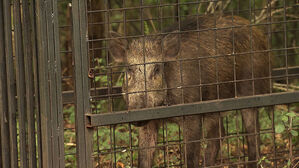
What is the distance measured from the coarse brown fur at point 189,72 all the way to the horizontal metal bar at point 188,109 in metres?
0.12

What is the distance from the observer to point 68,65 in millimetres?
9242

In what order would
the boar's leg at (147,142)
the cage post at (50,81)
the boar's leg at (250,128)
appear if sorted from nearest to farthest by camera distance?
the cage post at (50,81), the boar's leg at (147,142), the boar's leg at (250,128)

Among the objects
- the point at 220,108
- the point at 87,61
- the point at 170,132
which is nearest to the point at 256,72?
the point at 170,132

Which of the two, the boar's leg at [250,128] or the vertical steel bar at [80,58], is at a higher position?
the vertical steel bar at [80,58]

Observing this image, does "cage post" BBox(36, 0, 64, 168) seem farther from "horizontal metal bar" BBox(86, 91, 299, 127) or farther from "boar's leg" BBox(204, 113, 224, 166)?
"boar's leg" BBox(204, 113, 224, 166)

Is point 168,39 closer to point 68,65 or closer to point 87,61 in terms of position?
point 87,61

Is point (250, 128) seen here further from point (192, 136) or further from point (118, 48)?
point (118, 48)

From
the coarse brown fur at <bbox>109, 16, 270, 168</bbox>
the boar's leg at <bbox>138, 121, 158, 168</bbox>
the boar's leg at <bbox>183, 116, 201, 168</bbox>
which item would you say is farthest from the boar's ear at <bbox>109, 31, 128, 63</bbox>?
the boar's leg at <bbox>183, 116, 201, 168</bbox>

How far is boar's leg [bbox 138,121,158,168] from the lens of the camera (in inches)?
213

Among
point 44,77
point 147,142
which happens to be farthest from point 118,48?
point 44,77

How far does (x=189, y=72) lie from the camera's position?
18.8ft

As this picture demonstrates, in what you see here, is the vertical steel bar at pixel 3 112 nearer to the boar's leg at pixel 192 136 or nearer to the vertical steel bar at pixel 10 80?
the vertical steel bar at pixel 10 80

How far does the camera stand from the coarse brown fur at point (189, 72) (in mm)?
5156

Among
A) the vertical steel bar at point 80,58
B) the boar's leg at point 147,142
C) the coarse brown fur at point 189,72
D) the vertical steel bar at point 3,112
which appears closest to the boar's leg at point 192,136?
the coarse brown fur at point 189,72
